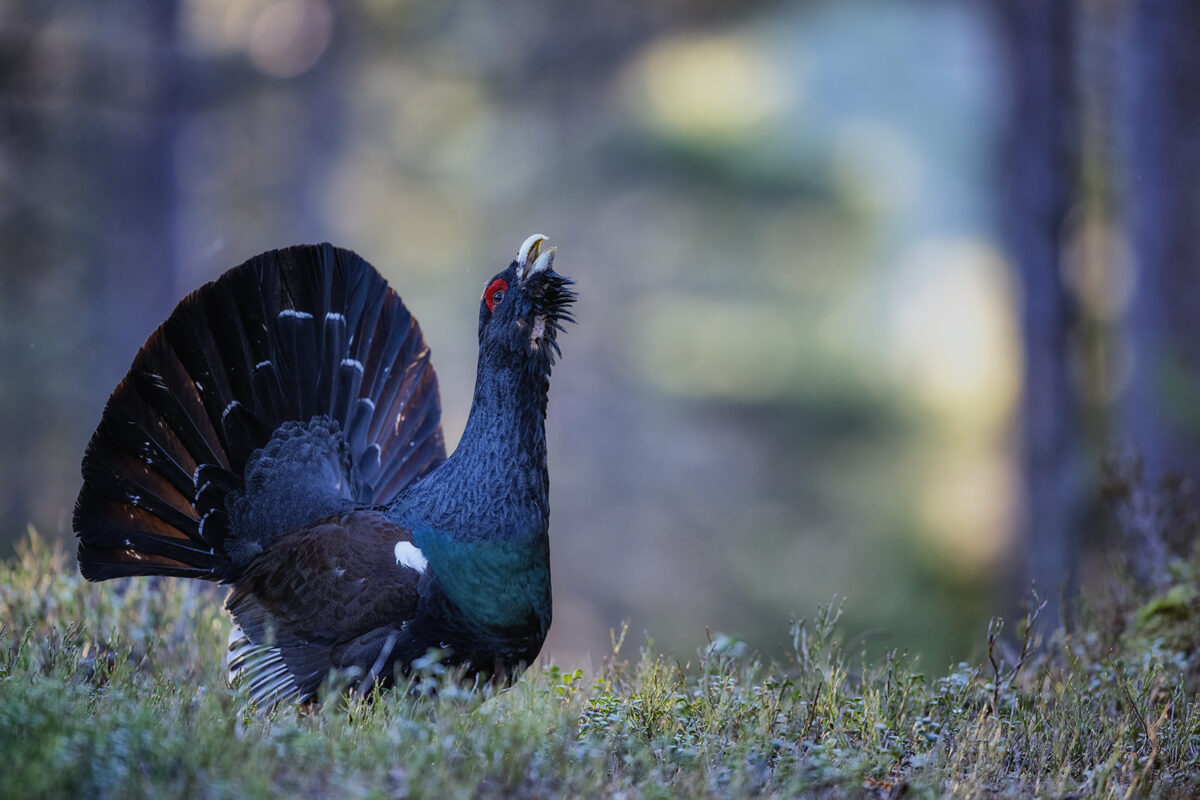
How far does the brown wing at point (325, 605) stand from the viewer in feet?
12.6

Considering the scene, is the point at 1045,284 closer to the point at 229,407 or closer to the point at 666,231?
the point at 229,407

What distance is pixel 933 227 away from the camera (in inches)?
576

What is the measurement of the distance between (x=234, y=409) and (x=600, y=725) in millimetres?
1944

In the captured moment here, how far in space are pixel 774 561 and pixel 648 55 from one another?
756 centimetres

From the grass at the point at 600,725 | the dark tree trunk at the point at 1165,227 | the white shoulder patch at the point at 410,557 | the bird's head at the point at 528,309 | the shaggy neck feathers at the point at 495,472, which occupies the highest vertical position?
the dark tree trunk at the point at 1165,227

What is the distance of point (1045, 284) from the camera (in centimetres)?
927

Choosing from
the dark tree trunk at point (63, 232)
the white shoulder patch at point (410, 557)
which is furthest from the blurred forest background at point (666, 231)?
the white shoulder patch at point (410, 557)

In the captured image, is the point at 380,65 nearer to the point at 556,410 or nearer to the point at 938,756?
the point at 556,410

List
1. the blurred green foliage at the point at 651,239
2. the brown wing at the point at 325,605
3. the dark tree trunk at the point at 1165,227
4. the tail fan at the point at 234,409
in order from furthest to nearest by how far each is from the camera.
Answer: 1. the blurred green foliage at the point at 651,239
2. the dark tree trunk at the point at 1165,227
3. the tail fan at the point at 234,409
4. the brown wing at the point at 325,605

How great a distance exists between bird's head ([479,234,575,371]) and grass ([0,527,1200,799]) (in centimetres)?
116

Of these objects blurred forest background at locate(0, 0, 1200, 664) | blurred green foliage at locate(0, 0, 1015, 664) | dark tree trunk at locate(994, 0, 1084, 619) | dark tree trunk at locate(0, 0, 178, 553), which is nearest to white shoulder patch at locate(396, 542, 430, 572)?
dark tree trunk at locate(994, 0, 1084, 619)

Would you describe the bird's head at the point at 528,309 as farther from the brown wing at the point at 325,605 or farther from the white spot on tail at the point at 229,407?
the white spot on tail at the point at 229,407

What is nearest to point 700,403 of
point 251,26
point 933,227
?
point 933,227

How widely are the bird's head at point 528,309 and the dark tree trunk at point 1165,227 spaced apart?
17.4 feet
